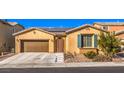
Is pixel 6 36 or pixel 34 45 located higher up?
Answer: pixel 6 36

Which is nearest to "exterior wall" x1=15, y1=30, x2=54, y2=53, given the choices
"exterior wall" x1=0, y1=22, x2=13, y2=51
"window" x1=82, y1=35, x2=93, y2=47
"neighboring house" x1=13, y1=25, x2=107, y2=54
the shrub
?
"neighboring house" x1=13, y1=25, x2=107, y2=54

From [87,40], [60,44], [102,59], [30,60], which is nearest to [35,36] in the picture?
[60,44]

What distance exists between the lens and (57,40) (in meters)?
36.6

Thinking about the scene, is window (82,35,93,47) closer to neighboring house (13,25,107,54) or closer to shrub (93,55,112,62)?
neighboring house (13,25,107,54)

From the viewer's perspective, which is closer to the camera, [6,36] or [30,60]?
[30,60]

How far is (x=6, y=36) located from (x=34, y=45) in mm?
4660

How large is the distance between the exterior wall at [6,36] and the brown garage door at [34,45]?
269cm

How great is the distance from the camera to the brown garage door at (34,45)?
36.5m

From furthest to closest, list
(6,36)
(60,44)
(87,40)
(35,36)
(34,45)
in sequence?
(6,36)
(34,45)
(60,44)
(35,36)
(87,40)

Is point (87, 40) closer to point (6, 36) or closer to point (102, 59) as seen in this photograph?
point (102, 59)

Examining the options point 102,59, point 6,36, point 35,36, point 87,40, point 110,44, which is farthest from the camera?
point 6,36

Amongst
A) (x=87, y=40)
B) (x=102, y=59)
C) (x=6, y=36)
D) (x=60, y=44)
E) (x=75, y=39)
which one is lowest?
(x=102, y=59)

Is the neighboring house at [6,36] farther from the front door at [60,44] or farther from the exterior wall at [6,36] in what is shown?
the front door at [60,44]

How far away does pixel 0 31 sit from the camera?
118ft
